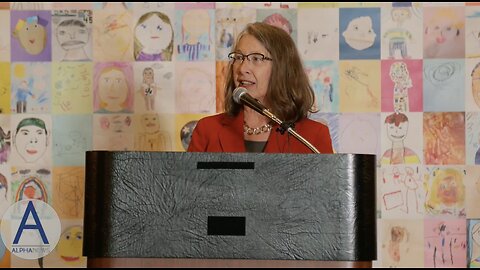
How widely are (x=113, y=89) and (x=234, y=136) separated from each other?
1.05 m

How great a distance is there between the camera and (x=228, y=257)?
5.29 ft

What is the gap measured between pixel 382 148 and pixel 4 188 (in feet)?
5.12

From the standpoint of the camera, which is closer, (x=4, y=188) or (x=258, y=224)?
(x=258, y=224)

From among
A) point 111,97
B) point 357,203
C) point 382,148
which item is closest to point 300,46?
point 382,148

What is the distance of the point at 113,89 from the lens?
3.41 metres

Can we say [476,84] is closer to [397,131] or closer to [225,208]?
[397,131]

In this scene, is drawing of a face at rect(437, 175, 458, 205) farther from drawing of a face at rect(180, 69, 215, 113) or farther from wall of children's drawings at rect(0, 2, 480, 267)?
drawing of a face at rect(180, 69, 215, 113)

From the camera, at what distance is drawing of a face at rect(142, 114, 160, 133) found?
340 cm

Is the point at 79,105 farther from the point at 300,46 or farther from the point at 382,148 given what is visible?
the point at 382,148

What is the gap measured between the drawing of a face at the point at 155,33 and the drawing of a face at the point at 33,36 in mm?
393

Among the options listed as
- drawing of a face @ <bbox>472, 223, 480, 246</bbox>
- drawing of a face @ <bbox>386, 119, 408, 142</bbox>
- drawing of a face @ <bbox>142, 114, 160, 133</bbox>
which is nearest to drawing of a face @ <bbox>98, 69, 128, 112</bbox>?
drawing of a face @ <bbox>142, 114, 160, 133</bbox>

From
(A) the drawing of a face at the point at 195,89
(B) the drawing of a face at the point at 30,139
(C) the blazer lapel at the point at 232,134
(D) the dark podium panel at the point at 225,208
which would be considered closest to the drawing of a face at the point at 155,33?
(A) the drawing of a face at the point at 195,89

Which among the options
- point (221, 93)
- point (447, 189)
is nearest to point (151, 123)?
point (221, 93)

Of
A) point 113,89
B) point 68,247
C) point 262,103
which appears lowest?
point 68,247
